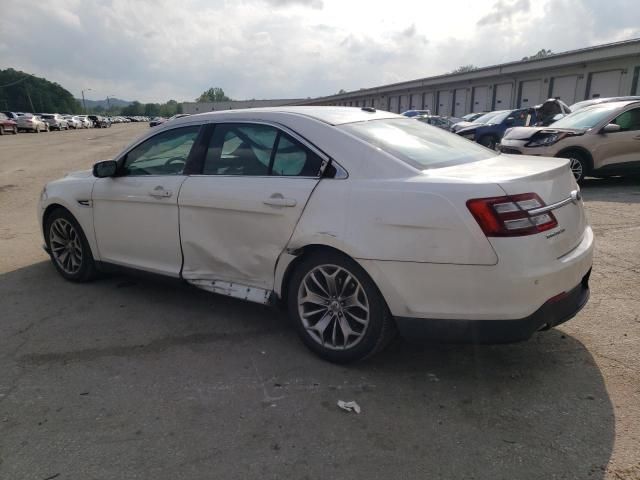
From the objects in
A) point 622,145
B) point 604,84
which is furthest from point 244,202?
point 604,84

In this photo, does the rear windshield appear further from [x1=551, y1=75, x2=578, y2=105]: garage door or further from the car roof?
[x1=551, y1=75, x2=578, y2=105]: garage door

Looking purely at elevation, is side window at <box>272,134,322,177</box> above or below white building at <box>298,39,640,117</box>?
below

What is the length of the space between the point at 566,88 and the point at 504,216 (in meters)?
30.6

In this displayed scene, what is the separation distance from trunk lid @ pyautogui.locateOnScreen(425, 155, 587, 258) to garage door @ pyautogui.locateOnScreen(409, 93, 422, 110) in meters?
48.7

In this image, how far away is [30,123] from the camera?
4197 cm

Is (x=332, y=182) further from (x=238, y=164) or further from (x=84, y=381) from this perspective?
(x=84, y=381)

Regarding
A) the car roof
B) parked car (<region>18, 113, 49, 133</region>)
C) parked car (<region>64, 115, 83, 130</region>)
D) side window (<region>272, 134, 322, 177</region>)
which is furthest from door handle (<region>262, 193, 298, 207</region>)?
parked car (<region>64, 115, 83, 130</region>)

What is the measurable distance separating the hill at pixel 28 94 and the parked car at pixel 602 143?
107449 mm

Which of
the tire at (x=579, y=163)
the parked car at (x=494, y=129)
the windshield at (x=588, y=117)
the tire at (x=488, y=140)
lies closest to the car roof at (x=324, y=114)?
the tire at (x=579, y=163)

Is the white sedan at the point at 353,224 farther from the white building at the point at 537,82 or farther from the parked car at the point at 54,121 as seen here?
the parked car at the point at 54,121

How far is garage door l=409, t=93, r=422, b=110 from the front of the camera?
164ft

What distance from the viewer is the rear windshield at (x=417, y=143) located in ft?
10.3

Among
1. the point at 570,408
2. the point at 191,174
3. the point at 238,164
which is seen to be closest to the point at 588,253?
the point at 570,408

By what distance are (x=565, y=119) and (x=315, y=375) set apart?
1035cm
